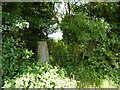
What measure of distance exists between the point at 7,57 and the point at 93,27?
195 cm

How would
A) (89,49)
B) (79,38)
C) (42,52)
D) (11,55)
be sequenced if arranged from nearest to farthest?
(11,55) → (79,38) → (42,52) → (89,49)

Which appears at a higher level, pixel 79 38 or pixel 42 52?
pixel 79 38

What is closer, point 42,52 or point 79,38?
point 79,38

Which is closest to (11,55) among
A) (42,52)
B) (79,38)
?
(42,52)

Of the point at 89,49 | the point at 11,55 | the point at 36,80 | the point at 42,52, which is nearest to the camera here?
the point at 36,80

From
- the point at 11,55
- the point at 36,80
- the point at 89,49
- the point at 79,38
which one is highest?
the point at 79,38

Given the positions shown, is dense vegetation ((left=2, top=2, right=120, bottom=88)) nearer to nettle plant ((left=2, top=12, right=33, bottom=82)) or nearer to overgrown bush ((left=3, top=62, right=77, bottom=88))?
nettle plant ((left=2, top=12, right=33, bottom=82))

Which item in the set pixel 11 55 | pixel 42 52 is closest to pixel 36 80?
pixel 11 55

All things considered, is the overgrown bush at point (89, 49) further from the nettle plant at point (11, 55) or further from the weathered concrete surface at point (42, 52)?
the nettle plant at point (11, 55)

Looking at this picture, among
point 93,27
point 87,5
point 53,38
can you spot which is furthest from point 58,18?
point 93,27

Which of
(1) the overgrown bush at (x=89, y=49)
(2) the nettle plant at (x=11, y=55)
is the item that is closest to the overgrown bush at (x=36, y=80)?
(2) the nettle plant at (x=11, y=55)

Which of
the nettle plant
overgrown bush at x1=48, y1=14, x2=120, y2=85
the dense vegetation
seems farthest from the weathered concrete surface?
the nettle plant

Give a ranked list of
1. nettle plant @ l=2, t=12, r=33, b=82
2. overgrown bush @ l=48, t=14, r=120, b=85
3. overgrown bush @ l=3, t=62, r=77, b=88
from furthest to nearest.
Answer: overgrown bush @ l=48, t=14, r=120, b=85 < nettle plant @ l=2, t=12, r=33, b=82 < overgrown bush @ l=3, t=62, r=77, b=88

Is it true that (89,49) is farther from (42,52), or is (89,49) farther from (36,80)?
(36,80)
